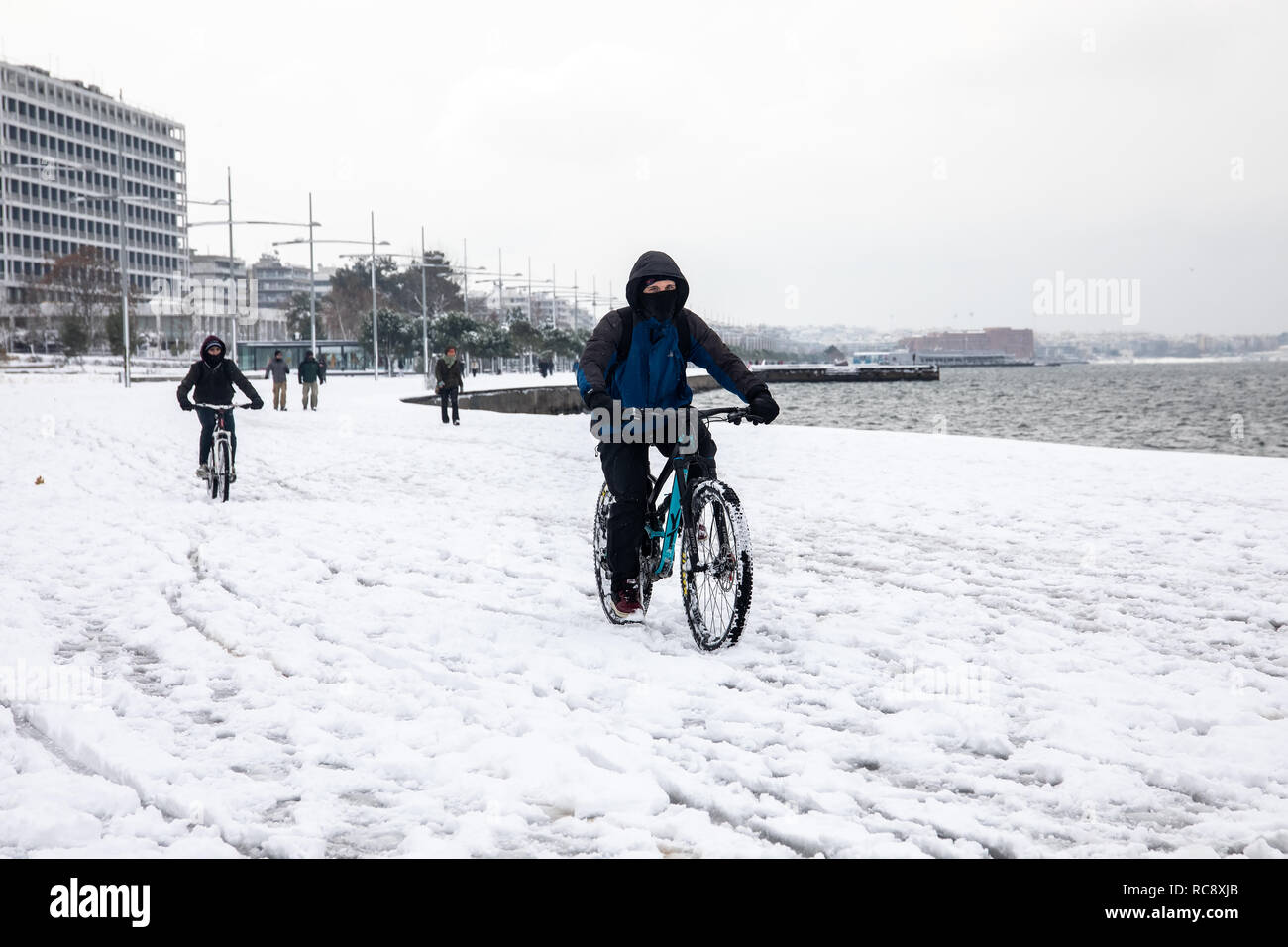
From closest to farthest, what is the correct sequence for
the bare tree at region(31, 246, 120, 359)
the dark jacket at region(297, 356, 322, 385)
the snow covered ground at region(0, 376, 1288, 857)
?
the snow covered ground at region(0, 376, 1288, 857), the dark jacket at region(297, 356, 322, 385), the bare tree at region(31, 246, 120, 359)

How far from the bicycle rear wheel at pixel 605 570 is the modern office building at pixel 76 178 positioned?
110265mm

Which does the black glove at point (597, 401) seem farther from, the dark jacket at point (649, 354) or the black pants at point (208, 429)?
the black pants at point (208, 429)

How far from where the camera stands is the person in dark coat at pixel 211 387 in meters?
12.6

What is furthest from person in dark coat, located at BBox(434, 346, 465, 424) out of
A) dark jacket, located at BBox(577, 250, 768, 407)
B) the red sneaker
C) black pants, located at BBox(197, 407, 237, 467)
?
dark jacket, located at BBox(577, 250, 768, 407)

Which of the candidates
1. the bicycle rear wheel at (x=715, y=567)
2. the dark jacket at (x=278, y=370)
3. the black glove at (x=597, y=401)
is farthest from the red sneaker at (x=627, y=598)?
the dark jacket at (x=278, y=370)

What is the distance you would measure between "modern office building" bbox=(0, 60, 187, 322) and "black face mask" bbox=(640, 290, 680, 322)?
11088 cm

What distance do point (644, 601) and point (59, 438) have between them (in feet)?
55.0

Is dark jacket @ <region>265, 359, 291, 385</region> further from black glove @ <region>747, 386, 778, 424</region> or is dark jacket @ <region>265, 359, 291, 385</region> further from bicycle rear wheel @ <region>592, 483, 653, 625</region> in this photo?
black glove @ <region>747, 386, 778, 424</region>

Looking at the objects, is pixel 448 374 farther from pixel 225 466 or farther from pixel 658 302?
pixel 658 302

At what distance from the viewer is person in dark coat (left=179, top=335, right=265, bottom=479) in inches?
496
